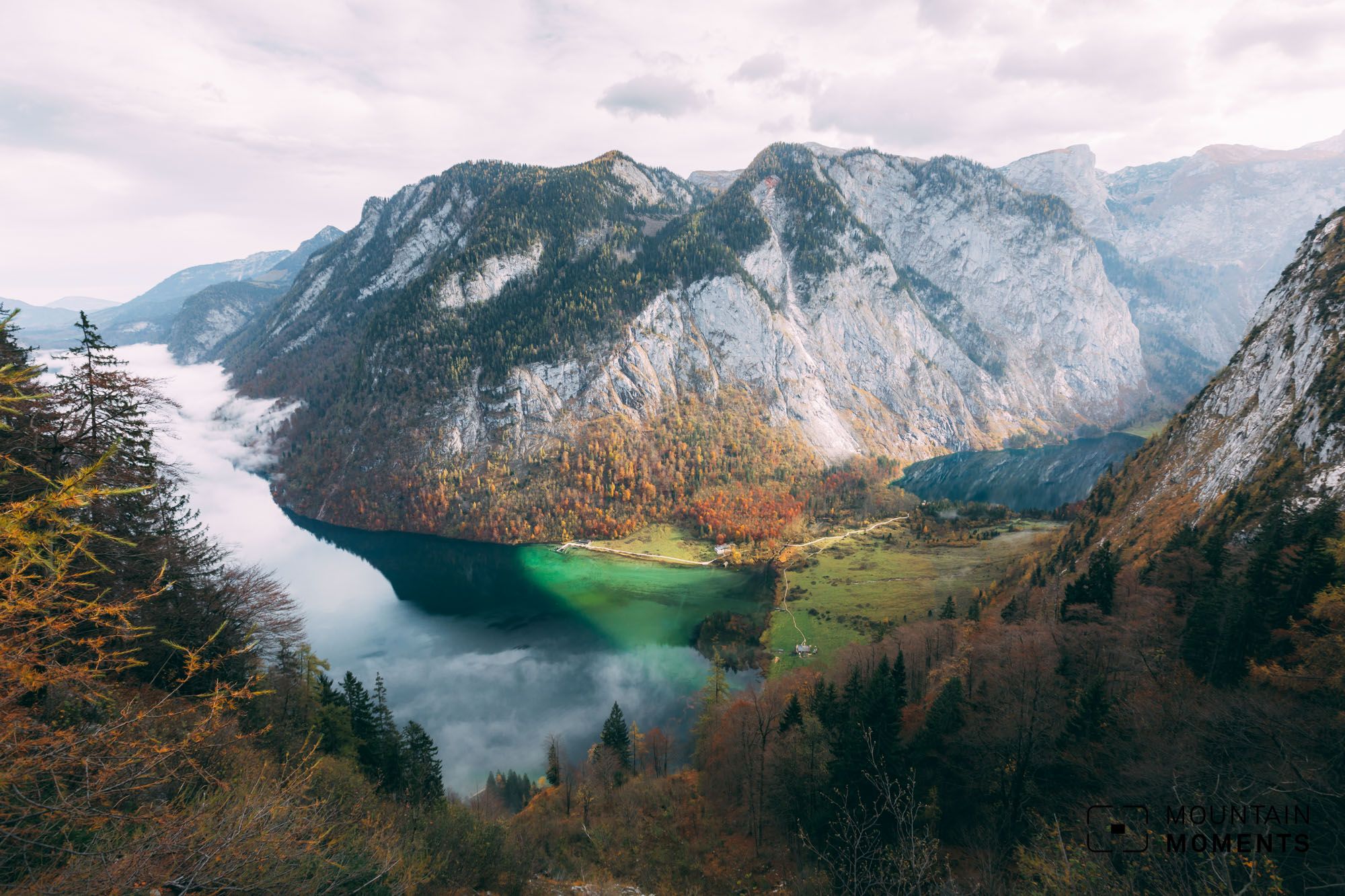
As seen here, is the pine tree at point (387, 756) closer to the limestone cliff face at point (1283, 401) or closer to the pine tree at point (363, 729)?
the pine tree at point (363, 729)

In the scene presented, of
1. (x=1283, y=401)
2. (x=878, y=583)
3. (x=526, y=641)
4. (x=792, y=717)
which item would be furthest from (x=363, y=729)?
(x=878, y=583)

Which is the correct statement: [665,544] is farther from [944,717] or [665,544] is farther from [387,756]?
[944,717]

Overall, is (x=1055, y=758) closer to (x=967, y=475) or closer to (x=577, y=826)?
(x=577, y=826)

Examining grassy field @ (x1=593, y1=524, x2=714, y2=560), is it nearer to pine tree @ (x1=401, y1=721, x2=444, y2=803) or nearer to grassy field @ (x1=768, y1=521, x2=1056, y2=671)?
grassy field @ (x1=768, y1=521, x2=1056, y2=671)

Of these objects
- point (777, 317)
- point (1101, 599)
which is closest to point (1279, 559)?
point (1101, 599)

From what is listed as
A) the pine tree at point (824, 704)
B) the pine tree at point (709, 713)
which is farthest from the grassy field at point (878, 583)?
the pine tree at point (824, 704)
